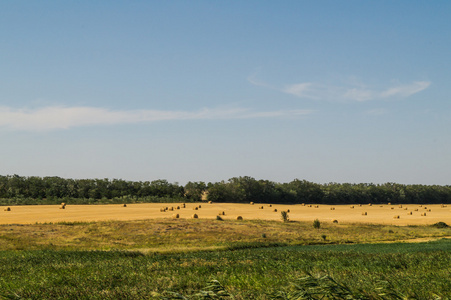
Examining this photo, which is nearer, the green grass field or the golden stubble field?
the green grass field

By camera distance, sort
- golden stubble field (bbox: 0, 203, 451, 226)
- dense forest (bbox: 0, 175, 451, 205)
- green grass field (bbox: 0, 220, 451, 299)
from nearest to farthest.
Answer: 1. green grass field (bbox: 0, 220, 451, 299)
2. golden stubble field (bbox: 0, 203, 451, 226)
3. dense forest (bbox: 0, 175, 451, 205)

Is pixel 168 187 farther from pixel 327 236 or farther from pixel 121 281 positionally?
pixel 121 281

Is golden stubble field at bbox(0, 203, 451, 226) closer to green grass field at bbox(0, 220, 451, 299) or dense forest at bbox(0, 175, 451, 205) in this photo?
green grass field at bbox(0, 220, 451, 299)

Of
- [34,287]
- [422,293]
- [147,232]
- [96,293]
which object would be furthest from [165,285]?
[147,232]

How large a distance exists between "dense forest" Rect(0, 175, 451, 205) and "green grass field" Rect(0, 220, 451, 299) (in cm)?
7493

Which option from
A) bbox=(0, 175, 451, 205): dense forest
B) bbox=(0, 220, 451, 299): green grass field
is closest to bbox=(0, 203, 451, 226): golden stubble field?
bbox=(0, 220, 451, 299): green grass field

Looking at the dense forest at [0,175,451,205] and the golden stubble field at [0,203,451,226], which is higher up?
the dense forest at [0,175,451,205]

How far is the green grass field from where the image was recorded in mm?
13219

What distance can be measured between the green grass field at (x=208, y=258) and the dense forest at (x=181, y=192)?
246ft

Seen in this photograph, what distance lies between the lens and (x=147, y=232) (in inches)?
2392

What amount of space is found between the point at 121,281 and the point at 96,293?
3295 millimetres

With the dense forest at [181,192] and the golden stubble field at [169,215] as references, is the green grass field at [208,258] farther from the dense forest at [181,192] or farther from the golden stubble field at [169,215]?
the dense forest at [181,192]

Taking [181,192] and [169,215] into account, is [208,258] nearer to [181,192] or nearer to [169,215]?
[169,215]

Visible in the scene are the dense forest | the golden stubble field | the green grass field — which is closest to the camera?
the green grass field
